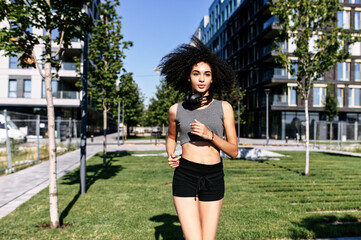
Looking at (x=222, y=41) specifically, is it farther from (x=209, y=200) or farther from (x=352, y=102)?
→ (x=209, y=200)

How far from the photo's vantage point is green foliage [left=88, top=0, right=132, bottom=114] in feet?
40.6

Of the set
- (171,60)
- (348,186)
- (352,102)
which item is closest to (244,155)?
(348,186)

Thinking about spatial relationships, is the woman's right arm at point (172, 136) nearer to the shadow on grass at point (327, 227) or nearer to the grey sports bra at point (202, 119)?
the grey sports bra at point (202, 119)

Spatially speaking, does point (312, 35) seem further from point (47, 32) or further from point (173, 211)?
point (47, 32)

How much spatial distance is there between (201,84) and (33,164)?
43.1 ft

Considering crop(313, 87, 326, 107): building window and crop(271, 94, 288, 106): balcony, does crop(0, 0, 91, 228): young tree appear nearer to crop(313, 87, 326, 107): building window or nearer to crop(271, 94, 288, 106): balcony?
crop(271, 94, 288, 106): balcony

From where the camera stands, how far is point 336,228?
15.3 feet

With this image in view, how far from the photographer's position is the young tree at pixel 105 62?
12367 mm

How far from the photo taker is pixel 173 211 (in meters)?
5.80

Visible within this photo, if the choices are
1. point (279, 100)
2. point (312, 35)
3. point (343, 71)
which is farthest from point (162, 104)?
point (312, 35)

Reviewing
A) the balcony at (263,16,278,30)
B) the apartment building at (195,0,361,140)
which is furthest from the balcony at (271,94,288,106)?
the balcony at (263,16,278,30)

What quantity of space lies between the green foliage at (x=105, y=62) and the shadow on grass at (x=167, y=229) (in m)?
8.01

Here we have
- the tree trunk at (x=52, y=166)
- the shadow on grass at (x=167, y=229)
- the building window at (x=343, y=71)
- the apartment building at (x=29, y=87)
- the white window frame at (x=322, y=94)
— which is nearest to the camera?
the shadow on grass at (x=167, y=229)

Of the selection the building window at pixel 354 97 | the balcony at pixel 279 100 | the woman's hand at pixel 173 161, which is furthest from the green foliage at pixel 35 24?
the building window at pixel 354 97
